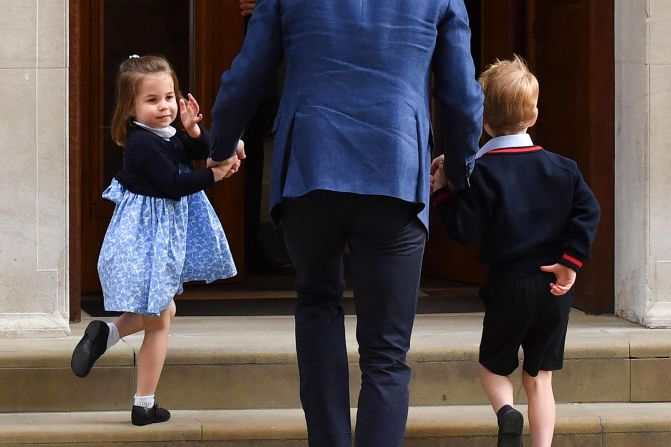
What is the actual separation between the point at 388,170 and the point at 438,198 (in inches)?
18.8

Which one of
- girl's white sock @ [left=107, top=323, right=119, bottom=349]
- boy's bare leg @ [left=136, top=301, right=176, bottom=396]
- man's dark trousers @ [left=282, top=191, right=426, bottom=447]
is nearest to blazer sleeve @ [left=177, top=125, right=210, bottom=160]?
boy's bare leg @ [left=136, top=301, right=176, bottom=396]

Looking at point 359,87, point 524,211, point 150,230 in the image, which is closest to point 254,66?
Result: point 359,87

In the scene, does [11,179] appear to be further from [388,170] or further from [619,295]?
[619,295]

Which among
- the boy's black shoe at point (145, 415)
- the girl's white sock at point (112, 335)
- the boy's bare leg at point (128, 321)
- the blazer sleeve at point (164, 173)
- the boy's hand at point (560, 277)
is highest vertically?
the blazer sleeve at point (164, 173)

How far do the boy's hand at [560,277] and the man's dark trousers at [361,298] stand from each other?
21.4 inches

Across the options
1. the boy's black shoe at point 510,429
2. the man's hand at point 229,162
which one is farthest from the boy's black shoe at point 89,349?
the boy's black shoe at point 510,429

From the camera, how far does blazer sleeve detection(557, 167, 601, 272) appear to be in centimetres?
433

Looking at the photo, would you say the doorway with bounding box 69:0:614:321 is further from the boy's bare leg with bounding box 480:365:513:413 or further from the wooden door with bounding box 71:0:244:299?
the boy's bare leg with bounding box 480:365:513:413

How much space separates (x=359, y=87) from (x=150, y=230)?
1.27 meters

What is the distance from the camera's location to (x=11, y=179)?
5625 mm

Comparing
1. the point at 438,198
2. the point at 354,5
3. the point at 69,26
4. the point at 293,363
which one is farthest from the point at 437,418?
the point at 69,26

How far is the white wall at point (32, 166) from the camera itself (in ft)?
18.5

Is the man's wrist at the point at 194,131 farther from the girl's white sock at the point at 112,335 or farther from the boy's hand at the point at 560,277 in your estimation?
the boy's hand at the point at 560,277

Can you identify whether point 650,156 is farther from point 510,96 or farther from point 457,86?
point 457,86
